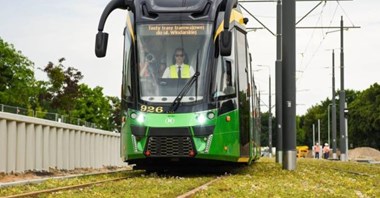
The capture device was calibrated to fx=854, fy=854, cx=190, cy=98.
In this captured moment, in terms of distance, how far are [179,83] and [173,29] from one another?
1.29 m

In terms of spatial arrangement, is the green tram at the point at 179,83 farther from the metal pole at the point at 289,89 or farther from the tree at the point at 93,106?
the tree at the point at 93,106

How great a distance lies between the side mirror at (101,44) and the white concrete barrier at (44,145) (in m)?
3.72

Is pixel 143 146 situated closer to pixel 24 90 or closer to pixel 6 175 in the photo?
pixel 6 175

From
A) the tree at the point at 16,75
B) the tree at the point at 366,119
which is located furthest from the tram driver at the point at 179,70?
the tree at the point at 366,119

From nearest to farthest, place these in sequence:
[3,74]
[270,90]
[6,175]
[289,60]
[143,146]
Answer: [143,146] → [6,175] → [289,60] → [270,90] → [3,74]

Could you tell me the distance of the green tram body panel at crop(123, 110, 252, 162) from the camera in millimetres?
17766

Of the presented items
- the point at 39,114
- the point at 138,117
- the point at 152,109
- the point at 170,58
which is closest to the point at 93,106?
the point at 39,114

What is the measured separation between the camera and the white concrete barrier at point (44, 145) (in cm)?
2122

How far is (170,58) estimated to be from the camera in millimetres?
18266

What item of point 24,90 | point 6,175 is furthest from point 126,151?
point 24,90

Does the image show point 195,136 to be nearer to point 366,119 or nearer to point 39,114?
point 39,114

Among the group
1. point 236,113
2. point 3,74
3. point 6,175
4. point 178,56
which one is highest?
point 3,74

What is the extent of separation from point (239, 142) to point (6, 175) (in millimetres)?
5748

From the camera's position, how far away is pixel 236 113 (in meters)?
18.6
